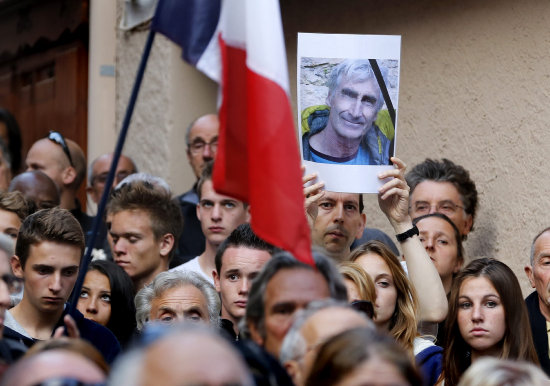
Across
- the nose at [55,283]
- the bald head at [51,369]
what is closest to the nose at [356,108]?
the nose at [55,283]

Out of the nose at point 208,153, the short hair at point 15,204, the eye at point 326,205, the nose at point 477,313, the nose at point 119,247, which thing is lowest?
the nose at point 477,313

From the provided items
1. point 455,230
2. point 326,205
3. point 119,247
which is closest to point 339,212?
point 326,205

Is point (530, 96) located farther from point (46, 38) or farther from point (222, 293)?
point (46, 38)

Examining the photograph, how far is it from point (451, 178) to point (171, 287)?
201 cm

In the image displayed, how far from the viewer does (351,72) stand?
19.5ft

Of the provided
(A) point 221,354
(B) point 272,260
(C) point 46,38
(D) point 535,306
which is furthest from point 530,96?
(C) point 46,38

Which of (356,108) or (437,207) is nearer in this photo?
(356,108)

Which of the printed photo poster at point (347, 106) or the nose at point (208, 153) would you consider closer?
the printed photo poster at point (347, 106)

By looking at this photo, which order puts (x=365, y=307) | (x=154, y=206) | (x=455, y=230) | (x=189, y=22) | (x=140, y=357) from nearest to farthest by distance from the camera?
(x=140, y=357), (x=189, y=22), (x=365, y=307), (x=455, y=230), (x=154, y=206)

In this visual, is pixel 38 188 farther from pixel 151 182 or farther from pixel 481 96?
pixel 481 96

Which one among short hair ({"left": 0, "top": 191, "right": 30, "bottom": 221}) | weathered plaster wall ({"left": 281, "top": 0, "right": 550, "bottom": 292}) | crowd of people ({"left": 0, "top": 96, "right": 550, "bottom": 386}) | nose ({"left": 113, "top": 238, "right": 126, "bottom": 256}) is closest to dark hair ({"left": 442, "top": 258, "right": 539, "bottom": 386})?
crowd of people ({"left": 0, "top": 96, "right": 550, "bottom": 386})

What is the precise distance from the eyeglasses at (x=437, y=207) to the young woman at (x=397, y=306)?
108 cm

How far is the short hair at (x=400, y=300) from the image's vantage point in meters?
Answer: 5.86

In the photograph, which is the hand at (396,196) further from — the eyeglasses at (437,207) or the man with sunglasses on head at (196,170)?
the man with sunglasses on head at (196,170)
